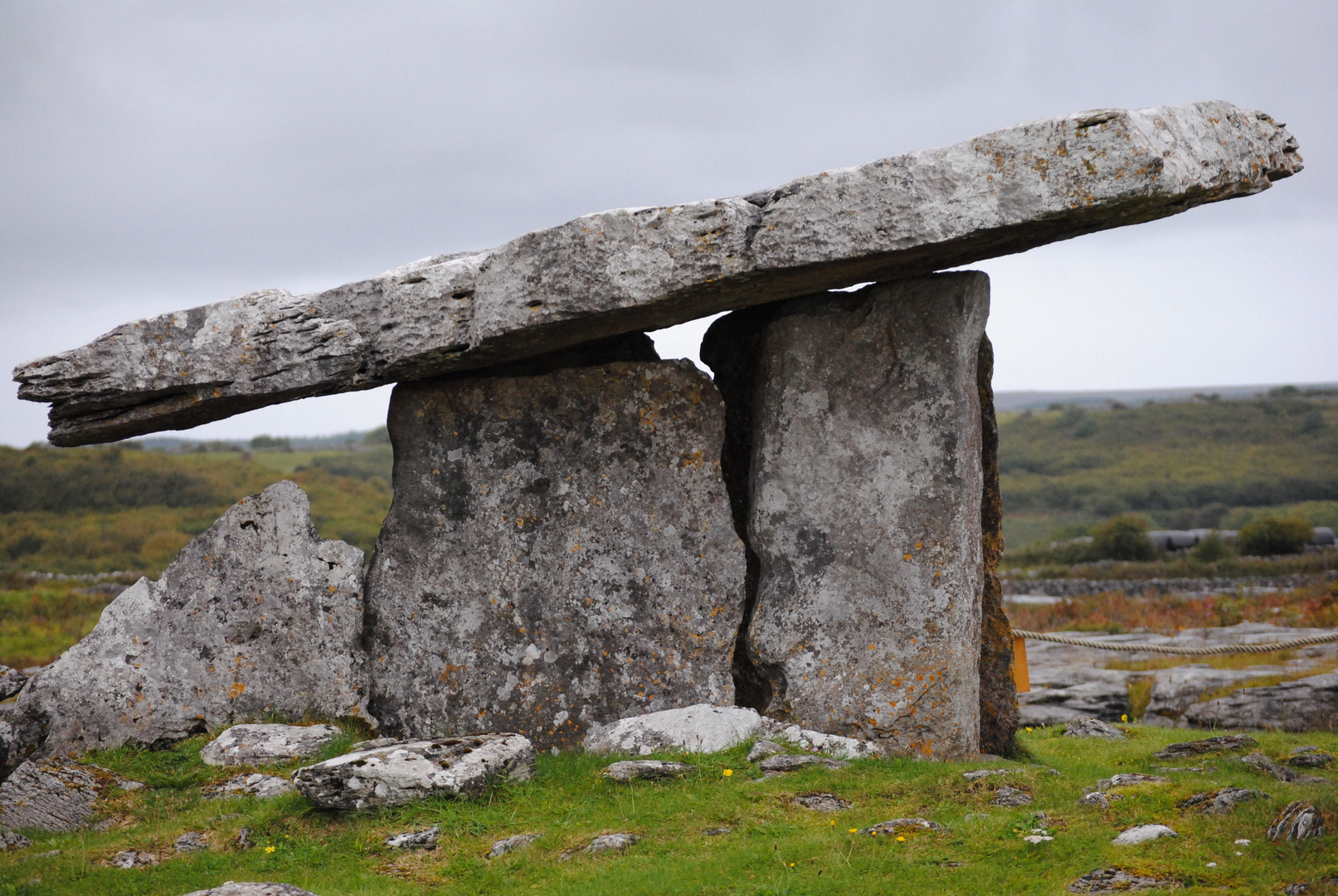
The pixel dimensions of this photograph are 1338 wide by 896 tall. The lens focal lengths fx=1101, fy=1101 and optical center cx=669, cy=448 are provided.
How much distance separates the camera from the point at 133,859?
5.62m

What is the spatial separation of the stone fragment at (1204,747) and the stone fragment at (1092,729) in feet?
4.94

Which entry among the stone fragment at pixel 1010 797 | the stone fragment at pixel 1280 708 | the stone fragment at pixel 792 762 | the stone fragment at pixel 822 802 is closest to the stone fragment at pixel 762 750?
the stone fragment at pixel 792 762

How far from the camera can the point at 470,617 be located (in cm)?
788

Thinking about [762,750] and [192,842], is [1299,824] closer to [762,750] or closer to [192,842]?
[762,750]

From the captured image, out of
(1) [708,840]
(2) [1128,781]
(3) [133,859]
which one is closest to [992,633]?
(2) [1128,781]

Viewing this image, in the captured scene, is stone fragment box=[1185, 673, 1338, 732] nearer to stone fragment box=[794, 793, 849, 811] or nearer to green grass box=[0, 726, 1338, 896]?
green grass box=[0, 726, 1338, 896]

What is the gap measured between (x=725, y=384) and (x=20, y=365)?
16.6 ft

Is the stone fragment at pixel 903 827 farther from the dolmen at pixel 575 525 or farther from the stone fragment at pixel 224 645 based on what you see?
the stone fragment at pixel 224 645

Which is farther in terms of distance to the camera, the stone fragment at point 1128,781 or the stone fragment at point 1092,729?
the stone fragment at point 1092,729

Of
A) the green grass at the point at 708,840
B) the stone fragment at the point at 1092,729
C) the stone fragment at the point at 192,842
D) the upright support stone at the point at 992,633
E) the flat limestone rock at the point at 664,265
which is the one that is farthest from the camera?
the stone fragment at the point at 1092,729

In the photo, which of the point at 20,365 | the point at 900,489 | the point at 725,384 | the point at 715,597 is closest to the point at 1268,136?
the point at 900,489

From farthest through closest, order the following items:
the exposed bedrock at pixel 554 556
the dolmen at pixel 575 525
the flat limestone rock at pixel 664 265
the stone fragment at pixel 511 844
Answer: the exposed bedrock at pixel 554 556, the dolmen at pixel 575 525, the flat limestone rock at pixel 664 265, the stone fragment at pixel 511 844

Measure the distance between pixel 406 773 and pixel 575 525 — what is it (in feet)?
7.89

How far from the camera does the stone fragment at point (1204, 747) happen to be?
294 inches
